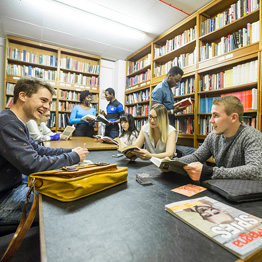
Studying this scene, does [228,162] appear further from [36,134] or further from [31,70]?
[31,70]

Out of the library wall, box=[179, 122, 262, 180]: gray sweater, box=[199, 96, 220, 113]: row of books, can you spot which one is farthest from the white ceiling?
box=[179, 122, 262, 180]: gray sweater

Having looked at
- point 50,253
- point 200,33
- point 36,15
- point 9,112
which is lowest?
point 50,253

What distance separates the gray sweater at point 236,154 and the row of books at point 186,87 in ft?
6.06

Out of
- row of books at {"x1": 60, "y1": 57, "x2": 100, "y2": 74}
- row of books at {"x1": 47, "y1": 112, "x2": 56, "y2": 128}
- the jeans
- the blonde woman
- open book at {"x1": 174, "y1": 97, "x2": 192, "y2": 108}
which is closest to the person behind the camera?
the blonde woman

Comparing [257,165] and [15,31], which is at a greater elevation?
[15,31]

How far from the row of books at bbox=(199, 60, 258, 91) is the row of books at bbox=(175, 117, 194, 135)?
0.59m

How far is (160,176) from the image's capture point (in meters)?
1.00

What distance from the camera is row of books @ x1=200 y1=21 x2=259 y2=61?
2.16 metres

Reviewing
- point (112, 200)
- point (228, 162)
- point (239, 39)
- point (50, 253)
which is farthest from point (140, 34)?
point (50, 253)

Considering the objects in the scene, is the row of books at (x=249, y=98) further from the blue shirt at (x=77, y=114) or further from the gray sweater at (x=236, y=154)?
the blue shirt at (x=77, y=114)

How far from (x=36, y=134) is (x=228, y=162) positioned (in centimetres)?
235

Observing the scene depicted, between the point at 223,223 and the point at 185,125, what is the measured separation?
276 centimetres

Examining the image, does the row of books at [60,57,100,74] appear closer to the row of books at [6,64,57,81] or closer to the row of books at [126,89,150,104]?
the row of books at [6,64,57,81]

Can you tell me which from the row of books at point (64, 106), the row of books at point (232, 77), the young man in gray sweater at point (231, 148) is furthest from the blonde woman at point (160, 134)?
the row of books at point (64, 106)
